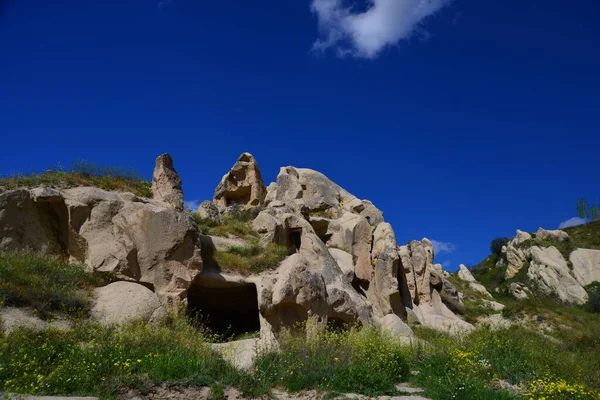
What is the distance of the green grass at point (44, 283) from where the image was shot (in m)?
10.9

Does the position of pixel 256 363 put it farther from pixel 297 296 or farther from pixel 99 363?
pixel 297 296

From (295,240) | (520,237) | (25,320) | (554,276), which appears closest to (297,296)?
(295,240)

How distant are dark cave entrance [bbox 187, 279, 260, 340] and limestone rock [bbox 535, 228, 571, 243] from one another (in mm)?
43090

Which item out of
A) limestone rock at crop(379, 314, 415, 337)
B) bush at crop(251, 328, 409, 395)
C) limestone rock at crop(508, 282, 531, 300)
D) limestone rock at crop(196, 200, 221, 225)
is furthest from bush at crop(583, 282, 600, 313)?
bush at crop(251, 328, 409, 395)

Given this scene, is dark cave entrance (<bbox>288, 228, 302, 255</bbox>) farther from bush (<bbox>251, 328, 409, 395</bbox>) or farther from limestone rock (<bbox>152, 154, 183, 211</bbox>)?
bush (<bbox>251, 328, 409, 395</bbox>)

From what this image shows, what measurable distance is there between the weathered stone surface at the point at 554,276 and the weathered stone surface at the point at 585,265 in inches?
36.5

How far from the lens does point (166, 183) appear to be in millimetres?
17391

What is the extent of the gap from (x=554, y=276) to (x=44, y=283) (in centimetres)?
4187

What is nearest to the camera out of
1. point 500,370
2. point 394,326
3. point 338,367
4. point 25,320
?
point 338,367

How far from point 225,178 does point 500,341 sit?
22028mm

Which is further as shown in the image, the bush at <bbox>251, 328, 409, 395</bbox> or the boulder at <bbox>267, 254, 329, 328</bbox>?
the boulder at <bbox>267, 254, 329, 328</bbox>

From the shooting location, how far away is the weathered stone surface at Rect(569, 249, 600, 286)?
41500 millimetres

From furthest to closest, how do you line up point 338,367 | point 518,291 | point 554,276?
point 554,276 < point 518,291 < point 338,367

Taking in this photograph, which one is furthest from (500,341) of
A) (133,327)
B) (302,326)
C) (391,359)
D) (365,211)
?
(365,211)
